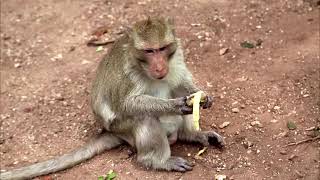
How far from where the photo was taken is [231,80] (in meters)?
7.57

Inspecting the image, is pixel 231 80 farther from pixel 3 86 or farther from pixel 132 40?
pixel 3 86

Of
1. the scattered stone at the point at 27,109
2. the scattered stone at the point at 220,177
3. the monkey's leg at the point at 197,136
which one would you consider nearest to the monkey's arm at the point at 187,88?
the monkey's leg at the point at 197,136

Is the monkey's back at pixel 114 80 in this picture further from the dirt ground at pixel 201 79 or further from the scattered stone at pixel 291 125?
the scattered stone at pixel 291 125

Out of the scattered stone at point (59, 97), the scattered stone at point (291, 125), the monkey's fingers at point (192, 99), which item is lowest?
the scattered stone at point (291, 125)

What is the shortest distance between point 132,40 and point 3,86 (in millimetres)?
2869

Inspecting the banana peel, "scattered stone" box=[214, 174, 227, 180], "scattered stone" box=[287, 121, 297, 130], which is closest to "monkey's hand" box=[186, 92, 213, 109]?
the banana peel

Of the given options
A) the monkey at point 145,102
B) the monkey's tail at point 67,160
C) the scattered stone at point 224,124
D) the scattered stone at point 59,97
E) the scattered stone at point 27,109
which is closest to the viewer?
the monkey at point 145,102

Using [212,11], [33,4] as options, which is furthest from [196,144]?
[33,4]

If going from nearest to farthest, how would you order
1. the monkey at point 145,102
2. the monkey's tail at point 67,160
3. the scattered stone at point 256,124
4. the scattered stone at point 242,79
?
the monkey at point 145,102
the monkey's tail at point 67,160
the scattered stone at point 256,124
the scattered stone at point 242,79

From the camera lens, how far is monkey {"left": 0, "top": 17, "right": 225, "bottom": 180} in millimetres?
5922

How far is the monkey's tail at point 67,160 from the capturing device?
255 inches

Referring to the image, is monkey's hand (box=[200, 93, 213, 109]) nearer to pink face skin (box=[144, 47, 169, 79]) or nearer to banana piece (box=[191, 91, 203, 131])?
banana piece (box=[191, 91, 203, 131])

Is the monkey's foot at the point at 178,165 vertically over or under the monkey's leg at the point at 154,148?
under

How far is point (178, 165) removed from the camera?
632 centimetres
